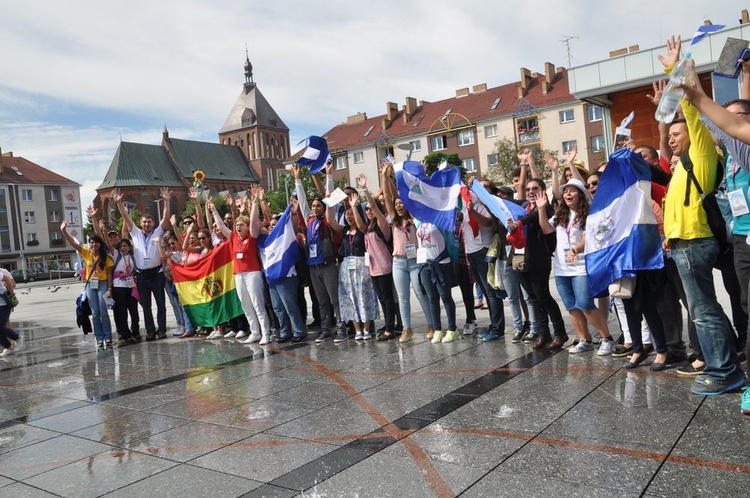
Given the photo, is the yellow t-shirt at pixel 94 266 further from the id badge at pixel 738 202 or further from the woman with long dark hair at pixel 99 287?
the id badge at pixel 738 202

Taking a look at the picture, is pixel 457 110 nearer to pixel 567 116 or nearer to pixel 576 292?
pixel 567 116

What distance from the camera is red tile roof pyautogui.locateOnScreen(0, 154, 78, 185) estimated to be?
94562mm

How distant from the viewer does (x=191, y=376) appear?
751cm

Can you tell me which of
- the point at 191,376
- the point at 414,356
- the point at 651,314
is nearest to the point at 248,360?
the point at 191,376

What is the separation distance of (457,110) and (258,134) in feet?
209

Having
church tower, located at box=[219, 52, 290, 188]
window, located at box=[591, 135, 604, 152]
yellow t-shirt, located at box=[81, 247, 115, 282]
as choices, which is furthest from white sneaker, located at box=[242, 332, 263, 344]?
church tower, located at box=[219, 52, 290, 188]

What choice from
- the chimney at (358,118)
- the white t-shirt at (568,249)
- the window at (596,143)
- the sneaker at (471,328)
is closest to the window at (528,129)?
the window at (596,143)

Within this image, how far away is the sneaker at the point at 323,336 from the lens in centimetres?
930

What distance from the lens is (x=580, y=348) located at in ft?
22.6

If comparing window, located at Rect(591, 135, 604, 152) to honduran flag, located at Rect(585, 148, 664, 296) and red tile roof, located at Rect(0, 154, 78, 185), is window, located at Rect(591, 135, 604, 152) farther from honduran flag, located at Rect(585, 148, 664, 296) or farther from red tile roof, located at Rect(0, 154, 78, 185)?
red tile roof, located at Rect(0, 154, 78, 185)

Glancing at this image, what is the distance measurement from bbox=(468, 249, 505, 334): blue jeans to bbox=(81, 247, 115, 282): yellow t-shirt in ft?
20.2

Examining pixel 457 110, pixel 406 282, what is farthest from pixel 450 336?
pixel 457 110

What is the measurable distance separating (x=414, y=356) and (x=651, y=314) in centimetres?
264

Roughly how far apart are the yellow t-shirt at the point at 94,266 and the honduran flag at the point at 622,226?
7814 millimetres
